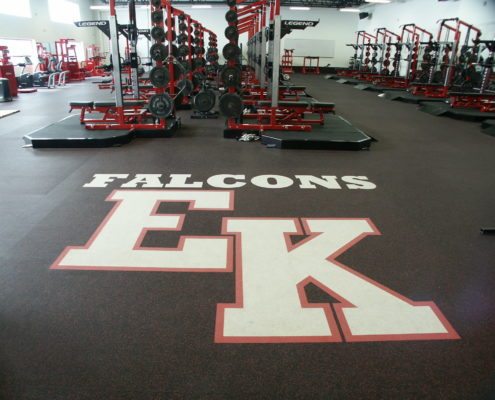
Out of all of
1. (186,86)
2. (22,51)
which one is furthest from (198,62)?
(22,51)

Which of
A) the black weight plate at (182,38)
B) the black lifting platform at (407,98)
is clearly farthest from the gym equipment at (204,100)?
the black lifting platform at (407,98)

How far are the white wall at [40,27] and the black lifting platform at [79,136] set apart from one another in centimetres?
911

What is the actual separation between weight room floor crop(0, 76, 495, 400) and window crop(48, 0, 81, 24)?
14.0m

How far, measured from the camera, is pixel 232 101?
5.56 meters

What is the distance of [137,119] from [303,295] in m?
4.77

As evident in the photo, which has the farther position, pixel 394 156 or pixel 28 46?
pixel 28 46

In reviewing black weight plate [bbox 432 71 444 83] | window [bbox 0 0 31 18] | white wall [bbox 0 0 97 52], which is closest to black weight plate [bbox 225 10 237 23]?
black weight plate [bbox 432 71 444 83]

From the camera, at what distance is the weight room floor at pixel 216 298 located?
1.52m

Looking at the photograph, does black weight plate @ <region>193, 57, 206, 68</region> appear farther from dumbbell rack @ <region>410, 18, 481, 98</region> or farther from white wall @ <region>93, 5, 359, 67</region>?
white wall @ <region>93, 5, 359, 67</region>


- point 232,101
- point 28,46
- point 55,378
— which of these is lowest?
point 55,378

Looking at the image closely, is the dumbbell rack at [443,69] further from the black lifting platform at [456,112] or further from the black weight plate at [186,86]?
the black weight plate at [186,86]

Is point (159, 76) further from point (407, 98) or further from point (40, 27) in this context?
point (40, 27)

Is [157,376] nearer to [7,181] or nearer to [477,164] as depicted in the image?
[7,181]

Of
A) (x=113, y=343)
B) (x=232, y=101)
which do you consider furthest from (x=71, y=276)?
(x=232, y=101)
